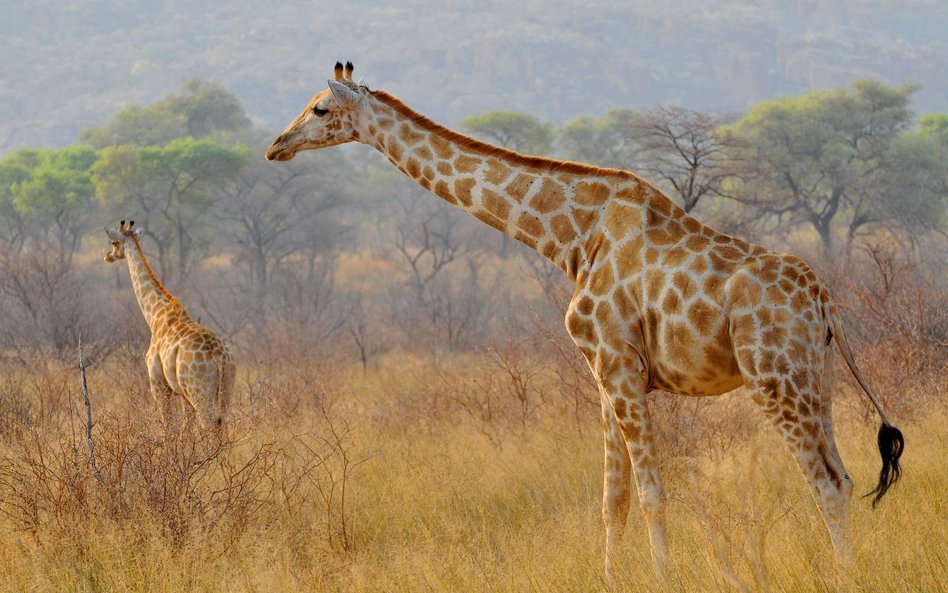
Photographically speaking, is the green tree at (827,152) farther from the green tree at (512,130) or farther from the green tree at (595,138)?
the green tree at (595,138)

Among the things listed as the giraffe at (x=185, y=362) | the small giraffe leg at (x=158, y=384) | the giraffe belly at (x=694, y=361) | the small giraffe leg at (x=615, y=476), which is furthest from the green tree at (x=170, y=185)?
the giraffe belly at (x=694, y=361)

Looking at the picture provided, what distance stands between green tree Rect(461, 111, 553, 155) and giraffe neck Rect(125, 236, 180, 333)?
98.2 ft

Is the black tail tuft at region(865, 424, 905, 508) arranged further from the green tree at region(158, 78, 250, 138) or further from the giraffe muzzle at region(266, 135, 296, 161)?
the green tree at region(158, 78, 250, 138)

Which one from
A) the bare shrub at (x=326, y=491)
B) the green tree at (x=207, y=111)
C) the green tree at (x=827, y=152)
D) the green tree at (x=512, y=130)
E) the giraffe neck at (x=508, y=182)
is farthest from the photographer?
the green tree at (x=207, y=111)

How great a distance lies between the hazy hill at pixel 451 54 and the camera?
120 meters

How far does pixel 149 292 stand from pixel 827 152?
2478 cm

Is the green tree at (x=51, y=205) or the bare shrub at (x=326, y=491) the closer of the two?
the bare shrub at (x=326, y=491)

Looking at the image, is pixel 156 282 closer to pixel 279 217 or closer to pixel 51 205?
pixel 279 217

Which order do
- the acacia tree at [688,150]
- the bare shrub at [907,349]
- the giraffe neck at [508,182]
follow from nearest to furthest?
the giraffe neck at [508,182] → the bare shrub at [907,349] → the acacia tree at [688,150]

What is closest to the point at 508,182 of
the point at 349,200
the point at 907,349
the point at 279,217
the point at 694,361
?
the point at 694,361

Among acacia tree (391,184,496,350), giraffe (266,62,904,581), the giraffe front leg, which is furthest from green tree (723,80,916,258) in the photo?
giraffe (266,62,904,581)

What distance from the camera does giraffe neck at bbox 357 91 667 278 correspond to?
538 centimetres

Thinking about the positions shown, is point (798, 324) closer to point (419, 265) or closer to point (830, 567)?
point (830, 567)

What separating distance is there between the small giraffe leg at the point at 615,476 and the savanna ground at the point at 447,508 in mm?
151
